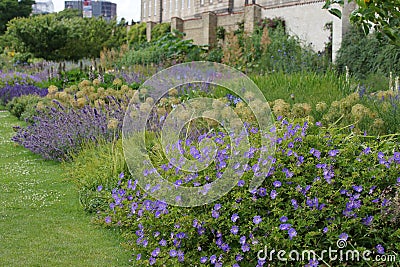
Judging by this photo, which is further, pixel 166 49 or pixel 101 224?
pixel 166 49

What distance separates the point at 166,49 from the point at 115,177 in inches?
546

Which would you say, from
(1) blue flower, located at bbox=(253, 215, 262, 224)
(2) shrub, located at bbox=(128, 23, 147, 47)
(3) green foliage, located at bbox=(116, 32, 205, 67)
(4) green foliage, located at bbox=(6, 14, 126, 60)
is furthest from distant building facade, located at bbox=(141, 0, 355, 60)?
(1) blue flower, located at bbox=(253, 215, 262, 224)

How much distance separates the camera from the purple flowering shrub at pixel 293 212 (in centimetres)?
285

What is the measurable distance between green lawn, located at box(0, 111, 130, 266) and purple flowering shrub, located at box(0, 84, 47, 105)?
5070 millimetres

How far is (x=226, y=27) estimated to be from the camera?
2036cm

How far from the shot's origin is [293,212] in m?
2.96

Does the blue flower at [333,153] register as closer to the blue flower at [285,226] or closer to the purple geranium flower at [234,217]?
the blue flower at [285,226]

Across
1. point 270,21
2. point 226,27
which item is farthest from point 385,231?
point 226,27

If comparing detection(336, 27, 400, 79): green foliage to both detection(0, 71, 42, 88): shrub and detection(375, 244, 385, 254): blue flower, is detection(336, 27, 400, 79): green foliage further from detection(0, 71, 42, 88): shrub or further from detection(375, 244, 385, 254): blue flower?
detection(375, 244, 385, 254): blue flower

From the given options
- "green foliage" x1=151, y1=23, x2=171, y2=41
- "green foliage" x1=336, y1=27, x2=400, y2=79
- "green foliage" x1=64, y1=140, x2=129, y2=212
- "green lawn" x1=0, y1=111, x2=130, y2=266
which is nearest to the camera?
"green lawn" x1=0, y1=111, x2=130, y2=266

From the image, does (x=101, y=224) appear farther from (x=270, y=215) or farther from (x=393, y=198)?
(x=393, y=198)

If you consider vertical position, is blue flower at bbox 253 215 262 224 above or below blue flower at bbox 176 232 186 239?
above

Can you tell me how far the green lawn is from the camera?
3.48 meters

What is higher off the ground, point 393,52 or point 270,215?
point 393,52
